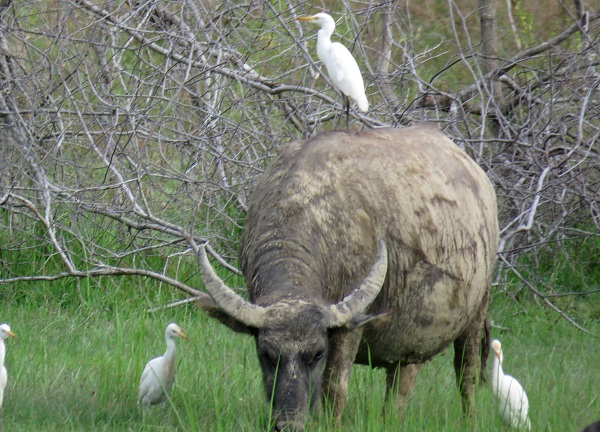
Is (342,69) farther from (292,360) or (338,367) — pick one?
(292,360)

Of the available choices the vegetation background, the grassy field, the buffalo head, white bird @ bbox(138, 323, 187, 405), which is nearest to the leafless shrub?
the vegetation background

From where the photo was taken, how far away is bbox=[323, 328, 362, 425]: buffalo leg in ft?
15.8

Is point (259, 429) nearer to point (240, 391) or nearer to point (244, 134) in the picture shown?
point (240, 391)

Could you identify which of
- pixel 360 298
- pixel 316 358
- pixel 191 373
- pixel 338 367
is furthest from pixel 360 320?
pixel 191 373

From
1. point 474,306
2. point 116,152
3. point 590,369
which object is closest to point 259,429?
point 474,306

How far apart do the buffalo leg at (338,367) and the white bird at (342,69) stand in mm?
2912

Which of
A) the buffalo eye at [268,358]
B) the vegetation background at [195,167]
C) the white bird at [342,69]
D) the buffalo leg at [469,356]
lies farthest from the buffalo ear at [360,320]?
the white bird at [342,69]

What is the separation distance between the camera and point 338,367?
193 inches

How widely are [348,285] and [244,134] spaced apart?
3780mm

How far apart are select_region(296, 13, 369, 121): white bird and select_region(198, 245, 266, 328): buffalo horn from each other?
307cm

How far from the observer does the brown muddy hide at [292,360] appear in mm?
4367

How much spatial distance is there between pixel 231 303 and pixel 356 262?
0.74 m

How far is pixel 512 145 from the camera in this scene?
8.65 m

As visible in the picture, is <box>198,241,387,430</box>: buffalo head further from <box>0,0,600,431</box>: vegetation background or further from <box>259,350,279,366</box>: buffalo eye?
<box>0,0,600,431</box>: vegetation background
